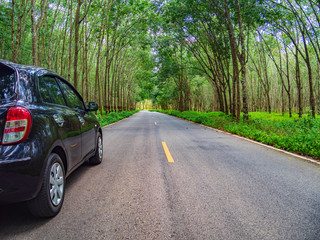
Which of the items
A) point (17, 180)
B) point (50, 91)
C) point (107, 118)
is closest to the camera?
point (17, 180)

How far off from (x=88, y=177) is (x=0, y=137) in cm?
209

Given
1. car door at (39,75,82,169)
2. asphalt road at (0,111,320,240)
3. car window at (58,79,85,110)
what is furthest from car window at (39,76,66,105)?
asphalt road at (0,111,320,240)

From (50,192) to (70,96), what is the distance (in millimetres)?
2053

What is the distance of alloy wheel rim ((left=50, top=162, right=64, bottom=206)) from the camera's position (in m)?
2.32

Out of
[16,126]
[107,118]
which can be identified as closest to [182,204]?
[16,126]

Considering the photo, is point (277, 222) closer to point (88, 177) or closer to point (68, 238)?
point (68, 238)

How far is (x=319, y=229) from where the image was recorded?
2113 mm

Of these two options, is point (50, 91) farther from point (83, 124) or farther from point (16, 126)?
point (16, 126)

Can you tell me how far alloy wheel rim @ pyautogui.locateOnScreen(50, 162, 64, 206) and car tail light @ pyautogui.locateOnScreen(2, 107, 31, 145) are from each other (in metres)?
0.55

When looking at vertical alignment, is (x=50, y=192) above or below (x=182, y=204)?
above

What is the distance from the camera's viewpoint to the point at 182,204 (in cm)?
267

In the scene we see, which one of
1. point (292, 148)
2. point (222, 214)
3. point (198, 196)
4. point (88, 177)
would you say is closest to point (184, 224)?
point (222, 214)

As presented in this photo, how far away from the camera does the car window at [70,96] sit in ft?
11.7

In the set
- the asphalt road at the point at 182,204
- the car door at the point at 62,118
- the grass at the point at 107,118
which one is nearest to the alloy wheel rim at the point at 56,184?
the asphalt road at the point at 182,204
